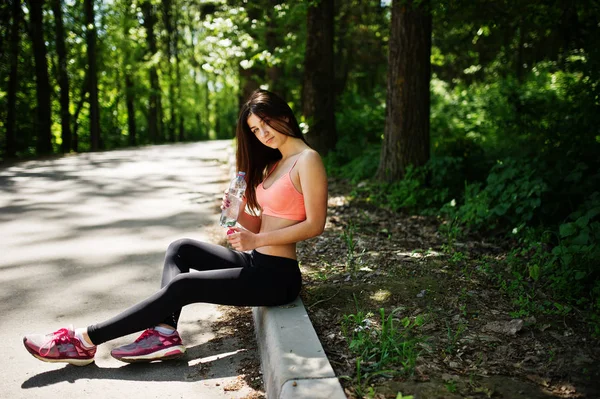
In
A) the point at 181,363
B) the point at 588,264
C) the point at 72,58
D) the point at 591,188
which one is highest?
the point at 72,58

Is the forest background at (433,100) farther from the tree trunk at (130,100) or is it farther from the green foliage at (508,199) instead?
the tree trunk at (130,100)

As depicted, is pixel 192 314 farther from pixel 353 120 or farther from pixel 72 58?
pixel 72 58

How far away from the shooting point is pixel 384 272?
191 inches

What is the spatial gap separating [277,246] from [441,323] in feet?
4.09

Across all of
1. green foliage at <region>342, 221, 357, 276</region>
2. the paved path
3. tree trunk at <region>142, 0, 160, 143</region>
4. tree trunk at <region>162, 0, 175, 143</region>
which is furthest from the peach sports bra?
tree trunk at <region>162, 0, 175, 143</region>

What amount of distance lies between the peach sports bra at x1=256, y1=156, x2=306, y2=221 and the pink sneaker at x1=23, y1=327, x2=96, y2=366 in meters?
1.53

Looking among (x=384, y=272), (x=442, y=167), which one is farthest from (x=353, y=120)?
(x=384, y=272)

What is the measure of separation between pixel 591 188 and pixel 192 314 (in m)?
4.34

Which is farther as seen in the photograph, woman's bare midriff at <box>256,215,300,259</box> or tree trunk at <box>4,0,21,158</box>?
tree trunk at <box>4,0,21,158</box>

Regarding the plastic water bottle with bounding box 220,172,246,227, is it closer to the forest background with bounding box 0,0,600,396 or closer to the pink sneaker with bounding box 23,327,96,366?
the pink sneaker with bounding box 23,327,96,366

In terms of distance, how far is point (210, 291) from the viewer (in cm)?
363

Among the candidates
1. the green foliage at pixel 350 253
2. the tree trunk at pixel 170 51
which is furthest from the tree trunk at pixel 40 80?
the tree trunk at pixel 170 51

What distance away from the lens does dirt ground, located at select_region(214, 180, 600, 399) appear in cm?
295

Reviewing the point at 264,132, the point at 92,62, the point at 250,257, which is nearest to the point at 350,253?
the point at 250,257
